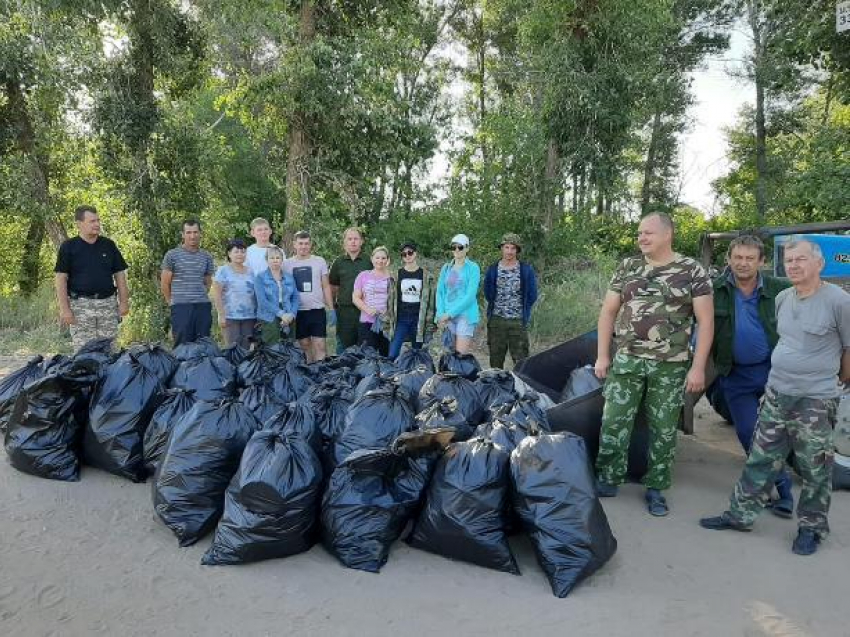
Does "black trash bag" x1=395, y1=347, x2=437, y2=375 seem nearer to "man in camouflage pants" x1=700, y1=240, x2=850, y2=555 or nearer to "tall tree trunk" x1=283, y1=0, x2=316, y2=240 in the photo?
"man in camouflage pants" x1=700, y1=240, x2=850, y2=555

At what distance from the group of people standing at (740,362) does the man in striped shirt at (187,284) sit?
3.55m

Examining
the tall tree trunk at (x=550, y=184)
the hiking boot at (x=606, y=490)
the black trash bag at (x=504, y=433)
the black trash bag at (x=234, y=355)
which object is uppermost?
the tall tree trunk at (x=550, y=184)

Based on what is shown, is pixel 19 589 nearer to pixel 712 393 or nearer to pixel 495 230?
pixel 712 393

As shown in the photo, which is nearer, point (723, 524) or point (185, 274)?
point (723, 524)

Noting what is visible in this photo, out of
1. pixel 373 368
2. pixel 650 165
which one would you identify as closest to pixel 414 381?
pixel 373 368

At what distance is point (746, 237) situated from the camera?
353 cm

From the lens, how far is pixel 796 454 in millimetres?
3025

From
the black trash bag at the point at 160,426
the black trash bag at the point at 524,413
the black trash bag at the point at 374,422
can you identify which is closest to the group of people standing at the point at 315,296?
the black trash bag at the point at 160,426

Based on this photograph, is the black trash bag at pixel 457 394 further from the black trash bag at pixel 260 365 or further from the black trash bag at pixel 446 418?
the black trash bag at pixel 260 365

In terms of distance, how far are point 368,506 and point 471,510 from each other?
45cm

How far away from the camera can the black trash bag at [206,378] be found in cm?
414

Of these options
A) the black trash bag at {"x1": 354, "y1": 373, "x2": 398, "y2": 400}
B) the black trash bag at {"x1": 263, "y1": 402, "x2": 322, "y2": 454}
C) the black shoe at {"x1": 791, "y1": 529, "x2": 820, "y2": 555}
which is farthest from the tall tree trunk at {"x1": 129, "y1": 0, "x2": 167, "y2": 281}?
the black shoe at {"x1": 791, "y1": 529, "x2": 820, "y2": 555}

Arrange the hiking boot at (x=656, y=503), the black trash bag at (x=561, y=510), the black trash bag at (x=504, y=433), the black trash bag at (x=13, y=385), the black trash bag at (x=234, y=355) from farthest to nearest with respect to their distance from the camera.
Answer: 1. the black trash bag at (x=234, y=355)
2. the black trash bag at (x=13, y=385)
3. the hiking boot at (x=656, y=503)
4. the black trash bag at (x=504, y=433)
5. the black trash bag at (x=561, y=510)

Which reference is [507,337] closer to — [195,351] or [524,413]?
[524,413]
